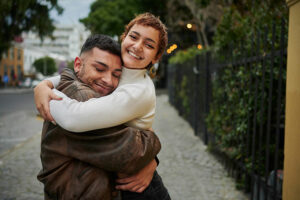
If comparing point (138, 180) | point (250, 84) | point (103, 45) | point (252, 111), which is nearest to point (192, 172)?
point (252, 111)

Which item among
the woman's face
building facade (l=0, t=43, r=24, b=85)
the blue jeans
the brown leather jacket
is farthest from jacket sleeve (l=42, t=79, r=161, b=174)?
building facade (l=0, t=43, r=24, b=85)

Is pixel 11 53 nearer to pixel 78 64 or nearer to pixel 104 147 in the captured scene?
pixel 78 64

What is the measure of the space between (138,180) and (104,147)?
0.37 metres

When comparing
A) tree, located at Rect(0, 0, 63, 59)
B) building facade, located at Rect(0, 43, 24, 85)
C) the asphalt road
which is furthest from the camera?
building facade, located at Rect(0, 43, 24, 85)

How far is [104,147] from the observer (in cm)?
154

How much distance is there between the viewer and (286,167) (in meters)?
2.44

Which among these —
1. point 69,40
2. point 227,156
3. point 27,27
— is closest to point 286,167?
point 227,156

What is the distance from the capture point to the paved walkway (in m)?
3.93

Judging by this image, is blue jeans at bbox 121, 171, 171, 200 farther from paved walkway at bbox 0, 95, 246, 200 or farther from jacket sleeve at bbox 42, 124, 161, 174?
paved walkway at bbox 0, 95, 246, 200

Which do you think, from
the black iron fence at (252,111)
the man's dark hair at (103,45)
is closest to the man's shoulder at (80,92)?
the man's dark hair at (103,45)

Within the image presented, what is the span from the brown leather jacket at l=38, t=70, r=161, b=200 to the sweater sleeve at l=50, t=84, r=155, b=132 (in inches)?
3.2

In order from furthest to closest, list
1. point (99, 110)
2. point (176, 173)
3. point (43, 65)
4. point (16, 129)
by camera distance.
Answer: point (43, 65) < point (16, 129) < point (176, 173) < point (99, 110)

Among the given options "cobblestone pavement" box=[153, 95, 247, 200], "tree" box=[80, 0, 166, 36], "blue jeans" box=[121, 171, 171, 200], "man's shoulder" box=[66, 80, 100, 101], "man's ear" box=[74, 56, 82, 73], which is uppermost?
"tree" box=[80, 0, 166, 36]

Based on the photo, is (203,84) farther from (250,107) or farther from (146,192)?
(146,192)
